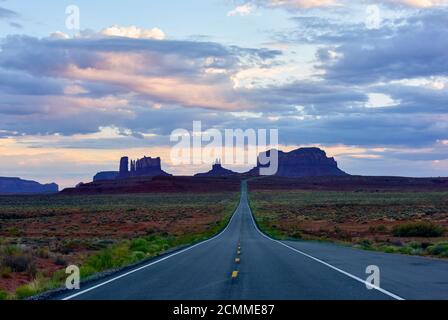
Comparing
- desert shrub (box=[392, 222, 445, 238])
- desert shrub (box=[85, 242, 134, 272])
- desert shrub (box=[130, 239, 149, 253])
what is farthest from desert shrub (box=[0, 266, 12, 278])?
desert shrub (box=[392, 222, 445, 238])

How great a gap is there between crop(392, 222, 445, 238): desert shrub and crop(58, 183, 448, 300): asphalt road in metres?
21.7

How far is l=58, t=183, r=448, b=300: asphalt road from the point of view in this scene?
43.3ft

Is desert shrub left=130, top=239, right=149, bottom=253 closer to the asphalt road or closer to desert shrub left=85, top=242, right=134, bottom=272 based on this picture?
desert shrub left=85, top=242, right=134, bottom=272

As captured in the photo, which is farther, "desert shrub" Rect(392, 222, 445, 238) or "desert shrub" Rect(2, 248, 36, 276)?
"desert shrub" Rect(392, 222, 445, 238)

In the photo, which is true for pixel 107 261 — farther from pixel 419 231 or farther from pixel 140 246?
pixel 419 231

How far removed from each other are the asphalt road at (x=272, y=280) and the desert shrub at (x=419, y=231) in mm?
21677

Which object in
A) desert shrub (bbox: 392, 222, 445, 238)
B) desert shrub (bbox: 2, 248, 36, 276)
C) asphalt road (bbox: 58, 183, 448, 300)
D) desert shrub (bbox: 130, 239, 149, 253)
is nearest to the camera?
asphalt road (bbox: 58, 183, 448, 300)

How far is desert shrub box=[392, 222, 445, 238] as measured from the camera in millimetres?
43781

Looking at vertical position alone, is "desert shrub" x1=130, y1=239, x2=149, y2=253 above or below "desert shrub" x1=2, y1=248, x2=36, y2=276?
below

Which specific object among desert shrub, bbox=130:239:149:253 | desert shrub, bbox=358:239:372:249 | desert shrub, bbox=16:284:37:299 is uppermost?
desert shrub, bbox=16:284:37:299

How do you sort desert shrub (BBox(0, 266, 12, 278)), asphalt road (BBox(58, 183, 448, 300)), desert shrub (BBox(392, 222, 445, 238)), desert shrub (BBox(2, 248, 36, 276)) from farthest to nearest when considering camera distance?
desert shrub (BBox(392, 222, 445, 238)), desert shrub (BBox(2, 248, 36, 276)), desert shrub (BBox(0, 266, 12, 278)), asphalt road (BBox(58, 183, 448, 300))

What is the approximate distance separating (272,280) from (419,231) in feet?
101
